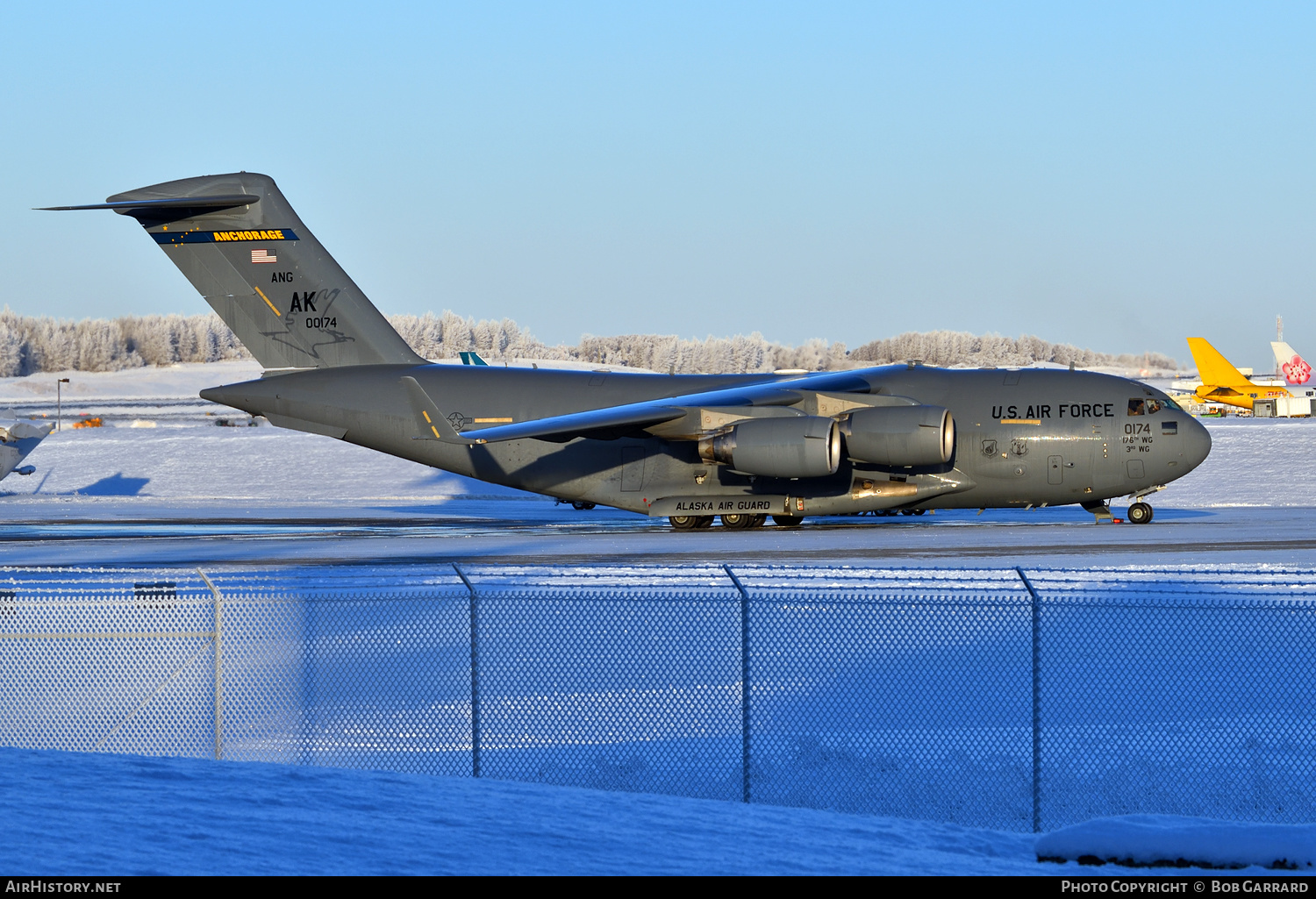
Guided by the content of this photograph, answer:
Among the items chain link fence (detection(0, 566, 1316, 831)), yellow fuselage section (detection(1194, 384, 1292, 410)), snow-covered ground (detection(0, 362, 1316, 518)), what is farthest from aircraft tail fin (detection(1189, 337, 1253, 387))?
chain link fence (detection(0, 566, 1316, 831))

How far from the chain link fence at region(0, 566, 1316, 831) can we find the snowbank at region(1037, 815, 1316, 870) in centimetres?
169

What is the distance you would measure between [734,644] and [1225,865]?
25.4ft

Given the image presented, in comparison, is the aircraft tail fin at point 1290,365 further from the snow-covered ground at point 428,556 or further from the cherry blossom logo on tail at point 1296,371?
the snow-covered ground at point 428,556

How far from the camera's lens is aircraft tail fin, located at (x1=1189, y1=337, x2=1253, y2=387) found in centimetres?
7075

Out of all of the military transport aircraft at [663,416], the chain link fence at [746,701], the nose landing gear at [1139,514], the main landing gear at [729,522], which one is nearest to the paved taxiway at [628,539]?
the nose landing gear at [1139,514]

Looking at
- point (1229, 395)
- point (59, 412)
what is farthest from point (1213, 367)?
point (59, 412)

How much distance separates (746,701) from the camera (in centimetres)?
803

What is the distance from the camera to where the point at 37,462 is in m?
44.3

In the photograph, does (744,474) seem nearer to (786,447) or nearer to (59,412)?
(786,447)

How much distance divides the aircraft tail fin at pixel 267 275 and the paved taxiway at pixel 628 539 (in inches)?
146

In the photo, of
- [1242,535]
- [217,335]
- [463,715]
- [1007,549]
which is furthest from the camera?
[217,335]

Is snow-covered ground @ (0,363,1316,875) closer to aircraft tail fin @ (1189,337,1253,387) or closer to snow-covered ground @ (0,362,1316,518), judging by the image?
snow-covered ground @ (0,362,1316,518)
